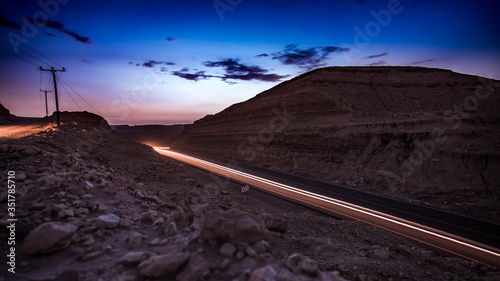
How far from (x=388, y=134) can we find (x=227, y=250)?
1041 inches

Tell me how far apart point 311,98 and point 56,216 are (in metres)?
34.7

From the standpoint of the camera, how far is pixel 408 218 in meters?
13.5

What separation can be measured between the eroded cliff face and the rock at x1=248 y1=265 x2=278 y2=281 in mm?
19443

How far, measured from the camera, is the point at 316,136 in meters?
30.2

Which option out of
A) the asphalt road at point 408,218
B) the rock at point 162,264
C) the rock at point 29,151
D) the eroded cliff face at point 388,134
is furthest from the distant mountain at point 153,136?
the rock at point 162,264

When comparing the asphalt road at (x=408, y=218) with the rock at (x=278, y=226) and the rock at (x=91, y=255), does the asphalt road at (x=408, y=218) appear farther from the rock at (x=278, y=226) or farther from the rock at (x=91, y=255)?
the rock at (x=91, y=255)

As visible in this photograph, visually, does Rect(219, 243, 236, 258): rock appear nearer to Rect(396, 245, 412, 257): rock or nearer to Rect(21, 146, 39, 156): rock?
Rect(396, 245, 412, 257): rock

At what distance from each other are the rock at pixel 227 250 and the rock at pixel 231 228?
105 mm

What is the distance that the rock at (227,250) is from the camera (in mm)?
3500

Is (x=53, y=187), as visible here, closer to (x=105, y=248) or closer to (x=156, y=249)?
(x=105, y=248)

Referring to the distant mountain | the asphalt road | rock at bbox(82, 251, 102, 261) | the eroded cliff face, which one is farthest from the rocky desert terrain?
the distant mountain

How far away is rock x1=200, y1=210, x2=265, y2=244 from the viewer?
12.2 ft

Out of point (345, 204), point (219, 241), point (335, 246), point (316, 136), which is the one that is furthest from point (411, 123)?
point (219, 241)

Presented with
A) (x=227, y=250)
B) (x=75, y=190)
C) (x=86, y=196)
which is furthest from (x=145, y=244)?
(x=75, y=190)
